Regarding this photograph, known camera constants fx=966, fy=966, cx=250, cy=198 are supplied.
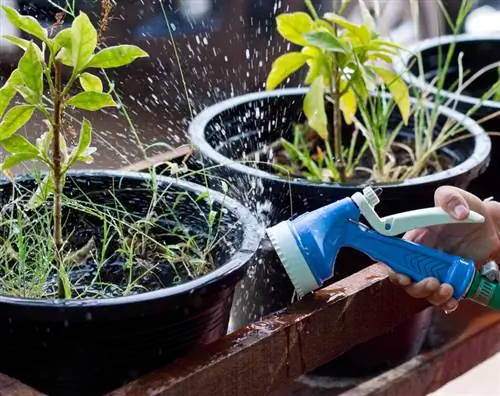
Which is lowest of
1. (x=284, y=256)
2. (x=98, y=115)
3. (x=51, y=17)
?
(x=284, y=256)

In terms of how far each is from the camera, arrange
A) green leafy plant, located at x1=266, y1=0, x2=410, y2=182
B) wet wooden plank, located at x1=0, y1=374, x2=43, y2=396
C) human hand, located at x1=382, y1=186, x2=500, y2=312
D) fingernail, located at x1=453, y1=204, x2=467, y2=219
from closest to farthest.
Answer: wet wooden plank, located at x1=0, y1=374, x2=43, y2=396
fingernail, located at x1=453, y1=204, x2=467, y2=219
human hand, located at x1=382, y1=186, x2=500, y2=312
green leafy plant, located at x1=266, y1=0, x2=410, y2=182

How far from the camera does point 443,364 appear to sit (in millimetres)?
1149

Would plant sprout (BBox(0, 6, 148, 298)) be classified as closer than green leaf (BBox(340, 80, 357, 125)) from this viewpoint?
A: Yes

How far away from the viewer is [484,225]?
113 cm

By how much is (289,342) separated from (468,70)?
920mm

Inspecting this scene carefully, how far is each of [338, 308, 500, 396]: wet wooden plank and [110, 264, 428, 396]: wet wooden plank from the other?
0.06 m

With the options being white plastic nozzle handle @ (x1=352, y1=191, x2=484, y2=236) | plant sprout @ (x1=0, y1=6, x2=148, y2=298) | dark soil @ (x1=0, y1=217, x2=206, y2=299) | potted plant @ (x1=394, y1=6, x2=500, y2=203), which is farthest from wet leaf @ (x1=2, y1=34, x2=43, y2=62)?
potted plant @ (x1=394, y1=6, x2=500, y2=203)

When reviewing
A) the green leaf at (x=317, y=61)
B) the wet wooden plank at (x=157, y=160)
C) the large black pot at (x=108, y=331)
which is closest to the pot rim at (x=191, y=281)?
the large black pot at (x=108, y=331)

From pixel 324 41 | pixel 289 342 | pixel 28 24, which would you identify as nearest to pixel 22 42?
pixel 28 24

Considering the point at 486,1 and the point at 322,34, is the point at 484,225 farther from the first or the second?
the point at 486,1

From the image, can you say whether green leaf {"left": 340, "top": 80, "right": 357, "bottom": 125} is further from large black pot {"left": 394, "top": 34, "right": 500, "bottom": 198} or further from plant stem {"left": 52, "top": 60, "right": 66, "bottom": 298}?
plant stem {"left": 52, "top": 60, "right": 66, "bottom": 298}

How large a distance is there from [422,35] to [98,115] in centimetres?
217

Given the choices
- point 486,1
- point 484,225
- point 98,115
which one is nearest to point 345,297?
point 484,225

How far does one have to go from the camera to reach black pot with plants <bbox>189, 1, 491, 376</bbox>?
125cm
